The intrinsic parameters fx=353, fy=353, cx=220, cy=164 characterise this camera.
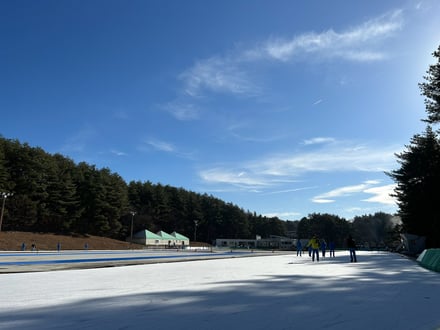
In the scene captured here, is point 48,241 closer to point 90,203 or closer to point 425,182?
point 90,203

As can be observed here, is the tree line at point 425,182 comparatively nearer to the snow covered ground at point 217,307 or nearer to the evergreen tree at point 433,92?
the evergreen tree at point 433,92

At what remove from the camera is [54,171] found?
70.2 metres

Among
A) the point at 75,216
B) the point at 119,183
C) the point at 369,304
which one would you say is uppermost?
the point at 119,183

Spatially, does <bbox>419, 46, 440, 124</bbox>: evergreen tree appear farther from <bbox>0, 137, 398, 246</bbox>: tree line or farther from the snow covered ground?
<bbox>0, 137, 398, 246</bbox>: tree line

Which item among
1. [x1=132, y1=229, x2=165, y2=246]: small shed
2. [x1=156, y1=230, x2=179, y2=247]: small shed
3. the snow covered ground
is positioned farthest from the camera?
[x1=156, y1=230, x2=179, y2=247]: small shed

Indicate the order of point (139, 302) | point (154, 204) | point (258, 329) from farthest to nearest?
point (154, 204) → point (139, 302) → point (258, 329)

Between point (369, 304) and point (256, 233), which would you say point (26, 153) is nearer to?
point (369, 304)

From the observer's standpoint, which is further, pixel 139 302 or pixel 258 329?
pixel 139 302

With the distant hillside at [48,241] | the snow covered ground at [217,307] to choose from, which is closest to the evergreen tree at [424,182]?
the snow covered ground at [217,307]

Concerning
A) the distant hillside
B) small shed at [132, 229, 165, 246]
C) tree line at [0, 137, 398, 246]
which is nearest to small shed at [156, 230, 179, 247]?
small shed at [132, 229, 165, 246]

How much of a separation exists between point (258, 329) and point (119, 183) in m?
Answer: 86.5

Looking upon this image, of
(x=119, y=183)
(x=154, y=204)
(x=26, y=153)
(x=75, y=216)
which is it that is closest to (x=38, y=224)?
(x=75, y=216)

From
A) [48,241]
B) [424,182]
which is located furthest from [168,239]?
[424,182]

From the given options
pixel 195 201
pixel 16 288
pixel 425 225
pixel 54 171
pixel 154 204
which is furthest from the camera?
pixel 195 201
